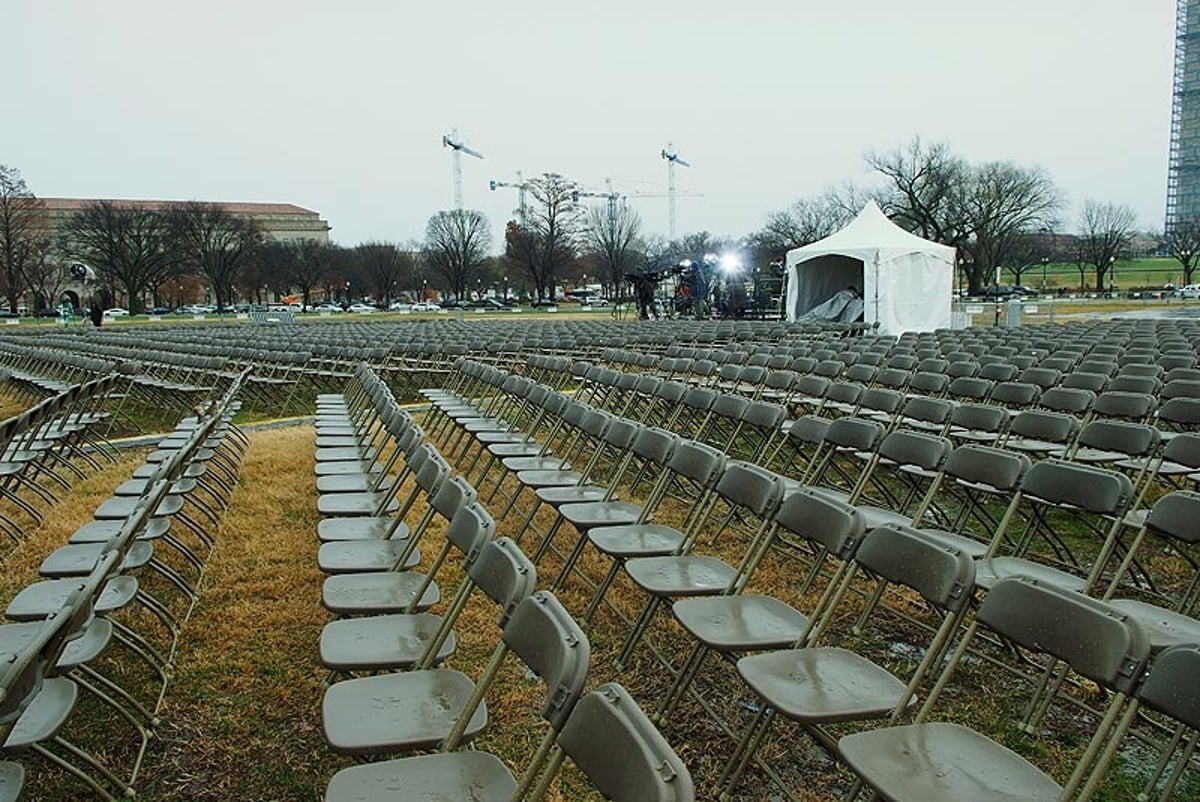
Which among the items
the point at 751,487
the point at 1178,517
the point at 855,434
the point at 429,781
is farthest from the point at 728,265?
the point at 429,781

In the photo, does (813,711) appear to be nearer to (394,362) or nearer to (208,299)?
(394,362)

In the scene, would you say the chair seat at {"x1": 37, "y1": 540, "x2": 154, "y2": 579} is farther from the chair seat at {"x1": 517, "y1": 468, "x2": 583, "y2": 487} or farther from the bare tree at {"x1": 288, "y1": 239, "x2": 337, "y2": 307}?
the bare tree at {"x1": 288, "y1": 239, "x2": 337, "y2": 307}

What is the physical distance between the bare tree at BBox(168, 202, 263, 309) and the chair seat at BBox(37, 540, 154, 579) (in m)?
55.8

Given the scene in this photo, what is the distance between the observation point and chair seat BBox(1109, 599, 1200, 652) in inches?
110

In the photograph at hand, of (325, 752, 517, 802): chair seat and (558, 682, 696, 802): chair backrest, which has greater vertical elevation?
(558, 682, 696, 802): chair backrest

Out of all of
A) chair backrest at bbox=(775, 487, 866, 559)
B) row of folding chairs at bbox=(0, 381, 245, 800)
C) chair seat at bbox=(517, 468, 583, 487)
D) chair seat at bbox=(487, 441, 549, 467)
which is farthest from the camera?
chair seat at bbox=(487, 441, 549, 467)

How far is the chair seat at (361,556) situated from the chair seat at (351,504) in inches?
21.9

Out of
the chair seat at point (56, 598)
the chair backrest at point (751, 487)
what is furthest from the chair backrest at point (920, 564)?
the chair seat at point (56, 598)

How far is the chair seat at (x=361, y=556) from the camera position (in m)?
3.64

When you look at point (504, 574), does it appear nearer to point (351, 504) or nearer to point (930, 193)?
point (351, 504)

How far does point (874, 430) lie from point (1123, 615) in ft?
8.17

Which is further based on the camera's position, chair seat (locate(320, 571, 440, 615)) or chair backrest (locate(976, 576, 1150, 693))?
chair seat (locate(320, 571, 440, 615))

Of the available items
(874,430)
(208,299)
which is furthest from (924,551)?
(208,299)

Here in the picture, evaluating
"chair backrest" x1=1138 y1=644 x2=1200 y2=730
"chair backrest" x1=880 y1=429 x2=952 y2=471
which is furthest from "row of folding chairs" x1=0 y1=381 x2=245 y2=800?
"chair backrest" x1=880 y1=429 x2=952 y2=471
